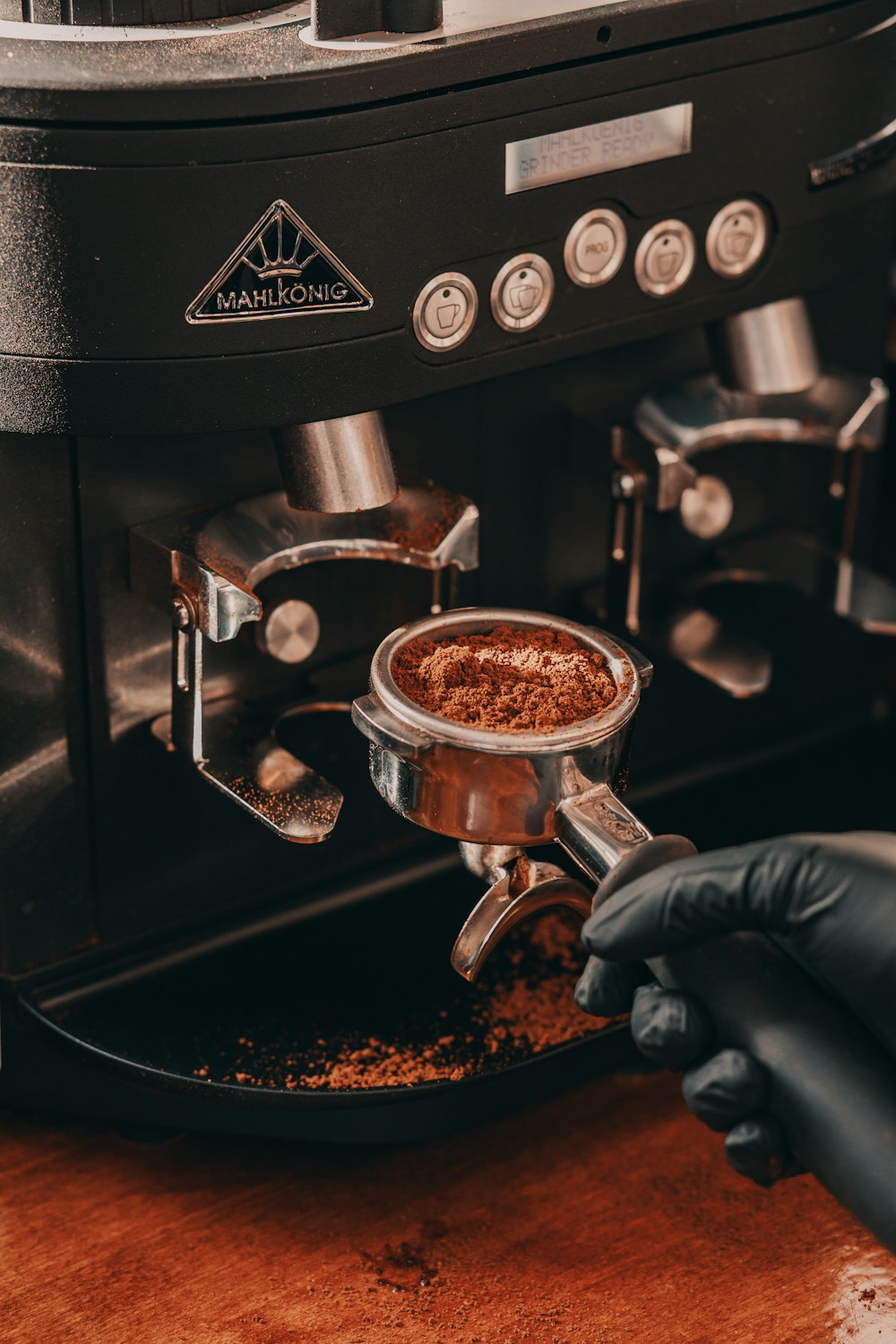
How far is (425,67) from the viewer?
0.76 metres

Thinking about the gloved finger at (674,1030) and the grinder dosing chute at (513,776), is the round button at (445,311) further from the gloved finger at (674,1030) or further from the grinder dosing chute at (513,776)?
the gloved finger at (674,1030)

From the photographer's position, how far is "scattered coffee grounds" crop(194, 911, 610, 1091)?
34.8 inches

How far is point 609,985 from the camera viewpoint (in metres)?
0.71

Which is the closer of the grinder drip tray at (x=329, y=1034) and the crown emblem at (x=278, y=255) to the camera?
the crown emblem at (x=278, y=255)

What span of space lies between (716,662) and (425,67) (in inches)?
16.0

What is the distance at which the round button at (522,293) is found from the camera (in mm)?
835

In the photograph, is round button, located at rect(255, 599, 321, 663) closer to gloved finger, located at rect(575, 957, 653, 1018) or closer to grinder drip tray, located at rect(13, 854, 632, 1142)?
grinder drip tray, located at rect(13, 854, 632, 1142)

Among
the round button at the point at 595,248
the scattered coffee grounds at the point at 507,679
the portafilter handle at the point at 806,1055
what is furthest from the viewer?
the round button at the point at 595,248

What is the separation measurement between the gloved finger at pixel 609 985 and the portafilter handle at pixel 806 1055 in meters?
0.03

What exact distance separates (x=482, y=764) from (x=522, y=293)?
0.26 metres

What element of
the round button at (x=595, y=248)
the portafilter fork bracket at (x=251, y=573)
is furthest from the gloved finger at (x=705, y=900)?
the round button at (x=595, y=248)

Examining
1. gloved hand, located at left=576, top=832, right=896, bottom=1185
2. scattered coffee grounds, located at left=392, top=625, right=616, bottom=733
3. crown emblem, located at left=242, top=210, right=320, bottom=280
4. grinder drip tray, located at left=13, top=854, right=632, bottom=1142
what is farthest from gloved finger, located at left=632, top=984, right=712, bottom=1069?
crown emblem, located at left=242, top=210, right=320, bottom=280

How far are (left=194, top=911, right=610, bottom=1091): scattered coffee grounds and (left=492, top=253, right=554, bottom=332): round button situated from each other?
13.4 inches

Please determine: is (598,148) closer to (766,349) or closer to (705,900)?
(766,349)
